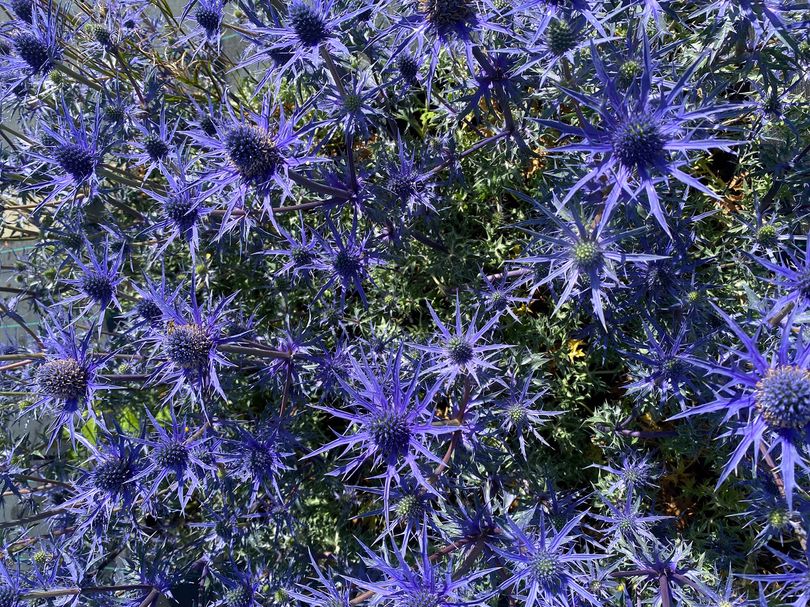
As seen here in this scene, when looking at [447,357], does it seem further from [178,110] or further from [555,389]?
[178,110]

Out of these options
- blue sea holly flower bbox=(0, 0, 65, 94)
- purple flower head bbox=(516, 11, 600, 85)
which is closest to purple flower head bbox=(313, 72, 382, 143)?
purple flower head bbox=(516, 11, 600, 85)

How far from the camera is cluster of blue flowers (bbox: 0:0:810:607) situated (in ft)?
5.96

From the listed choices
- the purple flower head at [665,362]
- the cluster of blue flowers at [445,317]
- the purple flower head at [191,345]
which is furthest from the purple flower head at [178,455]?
the purple flower head at [665,362]

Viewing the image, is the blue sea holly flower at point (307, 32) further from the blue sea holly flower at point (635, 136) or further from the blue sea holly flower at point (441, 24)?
the blue sea holly flower at point (635, 136)

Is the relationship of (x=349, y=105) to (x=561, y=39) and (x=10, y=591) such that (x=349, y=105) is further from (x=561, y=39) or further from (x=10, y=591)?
(x=10, y=591)

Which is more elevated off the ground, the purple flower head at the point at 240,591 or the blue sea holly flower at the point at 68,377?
the blue sea holly flower at the point at 68,377

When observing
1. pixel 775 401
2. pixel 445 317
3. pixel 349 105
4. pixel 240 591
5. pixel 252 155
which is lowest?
pixel 240 591

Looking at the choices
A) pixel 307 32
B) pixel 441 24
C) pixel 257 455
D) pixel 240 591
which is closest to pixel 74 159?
pixel 307 32

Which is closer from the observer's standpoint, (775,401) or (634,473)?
(775,401)

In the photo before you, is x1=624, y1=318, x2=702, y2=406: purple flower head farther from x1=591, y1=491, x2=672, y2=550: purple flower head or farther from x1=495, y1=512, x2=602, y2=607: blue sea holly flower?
x1=495, y1=512, x2=602, y2=607: blue sea holly flower

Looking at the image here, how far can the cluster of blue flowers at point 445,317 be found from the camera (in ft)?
5.96

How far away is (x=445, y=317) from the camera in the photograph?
3.04 metres

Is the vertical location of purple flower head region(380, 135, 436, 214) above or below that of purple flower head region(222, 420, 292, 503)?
above

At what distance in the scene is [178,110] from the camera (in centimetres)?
324
